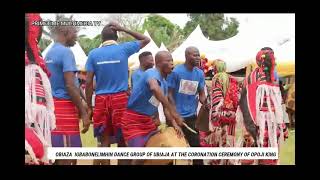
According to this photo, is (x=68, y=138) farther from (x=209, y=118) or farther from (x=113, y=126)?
(x=209, y=118)

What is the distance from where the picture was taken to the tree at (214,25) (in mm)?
8852

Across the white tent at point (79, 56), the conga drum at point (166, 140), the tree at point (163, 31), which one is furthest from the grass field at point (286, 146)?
the tree at point (163, 31)

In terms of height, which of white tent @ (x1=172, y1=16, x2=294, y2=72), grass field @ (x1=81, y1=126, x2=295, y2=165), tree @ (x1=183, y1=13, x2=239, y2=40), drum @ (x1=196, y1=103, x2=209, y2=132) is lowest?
grass field @ (x1=81, y1=126, x2=295, y2=165)

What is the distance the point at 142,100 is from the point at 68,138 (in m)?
1.09

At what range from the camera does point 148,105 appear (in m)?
8.80

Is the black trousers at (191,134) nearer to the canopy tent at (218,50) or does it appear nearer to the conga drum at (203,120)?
the conga drum at (203,120)

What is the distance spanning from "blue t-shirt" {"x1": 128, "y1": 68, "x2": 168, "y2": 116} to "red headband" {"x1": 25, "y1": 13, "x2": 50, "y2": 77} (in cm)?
115

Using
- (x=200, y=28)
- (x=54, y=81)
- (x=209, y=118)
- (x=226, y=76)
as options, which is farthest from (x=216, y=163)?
(x=54, y=81)

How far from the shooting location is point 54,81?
29.1 feet

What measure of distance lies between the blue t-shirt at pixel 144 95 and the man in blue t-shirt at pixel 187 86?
171 mm

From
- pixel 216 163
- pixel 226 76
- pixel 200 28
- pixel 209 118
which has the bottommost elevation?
pixel 216 163

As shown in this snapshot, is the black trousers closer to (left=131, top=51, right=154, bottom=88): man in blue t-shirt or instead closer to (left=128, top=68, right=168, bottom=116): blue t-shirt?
(left=128, top=68, right=168, bottom=116): blue t-shirt

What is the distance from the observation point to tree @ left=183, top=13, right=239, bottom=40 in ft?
29.0

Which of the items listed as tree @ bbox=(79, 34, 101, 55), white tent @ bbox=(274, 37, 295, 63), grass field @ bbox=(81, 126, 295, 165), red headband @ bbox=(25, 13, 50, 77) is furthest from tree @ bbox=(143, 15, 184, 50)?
grass field @ bbox=(81, 126, 295, 165)
